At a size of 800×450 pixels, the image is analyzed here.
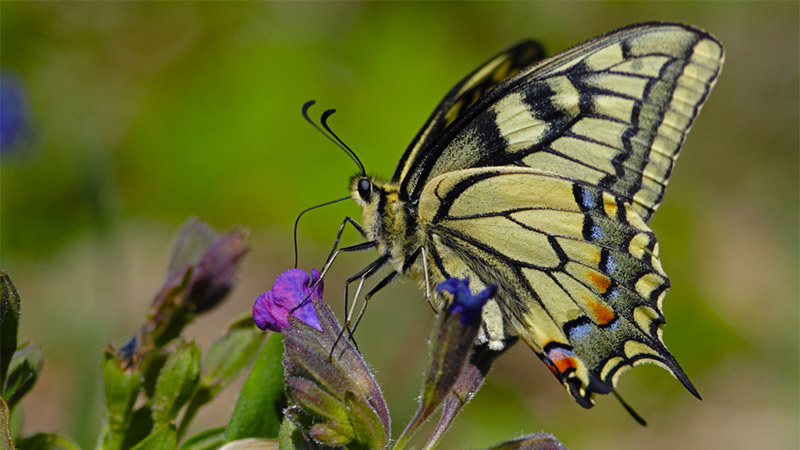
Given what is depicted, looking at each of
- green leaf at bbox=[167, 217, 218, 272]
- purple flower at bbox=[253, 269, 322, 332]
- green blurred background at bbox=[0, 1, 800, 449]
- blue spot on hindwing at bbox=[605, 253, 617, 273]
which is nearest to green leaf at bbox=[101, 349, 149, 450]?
purple flower at bbox=[253, 269, 322, 332]

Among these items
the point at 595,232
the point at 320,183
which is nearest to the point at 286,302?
the point at 595,232

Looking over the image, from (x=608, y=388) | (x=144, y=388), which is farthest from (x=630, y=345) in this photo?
(x=144, y=388)

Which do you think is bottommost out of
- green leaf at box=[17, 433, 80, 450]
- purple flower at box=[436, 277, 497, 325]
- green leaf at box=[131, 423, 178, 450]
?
purple flower at box=[436, 277, 497, 325]

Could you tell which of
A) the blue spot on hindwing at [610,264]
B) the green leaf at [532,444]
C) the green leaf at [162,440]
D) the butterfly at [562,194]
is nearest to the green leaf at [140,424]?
the green leaf at [162,440]

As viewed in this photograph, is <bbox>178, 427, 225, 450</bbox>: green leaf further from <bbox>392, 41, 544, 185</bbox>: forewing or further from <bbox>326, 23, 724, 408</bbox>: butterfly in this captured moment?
<bbox>392, 41, 544, 185</bbox>: forewing

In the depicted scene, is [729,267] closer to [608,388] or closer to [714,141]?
[714,141]

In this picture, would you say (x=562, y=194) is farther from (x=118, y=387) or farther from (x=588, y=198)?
(x=118, y=387)
